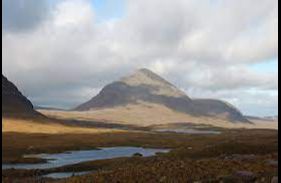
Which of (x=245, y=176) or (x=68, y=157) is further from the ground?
(x=245, y=176)

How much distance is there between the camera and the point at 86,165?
64.9 meters

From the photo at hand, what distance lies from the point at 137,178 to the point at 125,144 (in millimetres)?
113230

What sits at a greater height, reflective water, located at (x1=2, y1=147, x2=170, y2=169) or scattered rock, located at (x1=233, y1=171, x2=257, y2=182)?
scattered rock, located at (x1=233, y1=171, x2=257, y2=182)

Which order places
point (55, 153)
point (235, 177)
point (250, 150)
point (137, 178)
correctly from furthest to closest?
point (55, 153) < point (250, 150) < point (137, 178) < point (235, 177)

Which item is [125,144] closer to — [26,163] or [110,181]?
[26,163]

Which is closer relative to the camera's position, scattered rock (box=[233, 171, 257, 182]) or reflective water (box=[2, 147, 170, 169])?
scattered rock (box=[233, 171, 257, 182])

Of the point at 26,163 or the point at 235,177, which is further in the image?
the point at 26,163

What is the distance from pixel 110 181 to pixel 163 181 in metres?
3.29

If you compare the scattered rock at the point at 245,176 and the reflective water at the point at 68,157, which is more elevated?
the scattered rock at the point at 245,176

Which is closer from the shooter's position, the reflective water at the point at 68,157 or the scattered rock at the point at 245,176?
the scattered rock at the point at 245,176

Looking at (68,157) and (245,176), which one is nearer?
(245,176)

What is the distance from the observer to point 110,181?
30.7m

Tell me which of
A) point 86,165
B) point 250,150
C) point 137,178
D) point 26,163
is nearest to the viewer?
point 137,178

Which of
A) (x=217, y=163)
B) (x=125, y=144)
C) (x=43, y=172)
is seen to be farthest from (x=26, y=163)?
(x=125, y=144)
